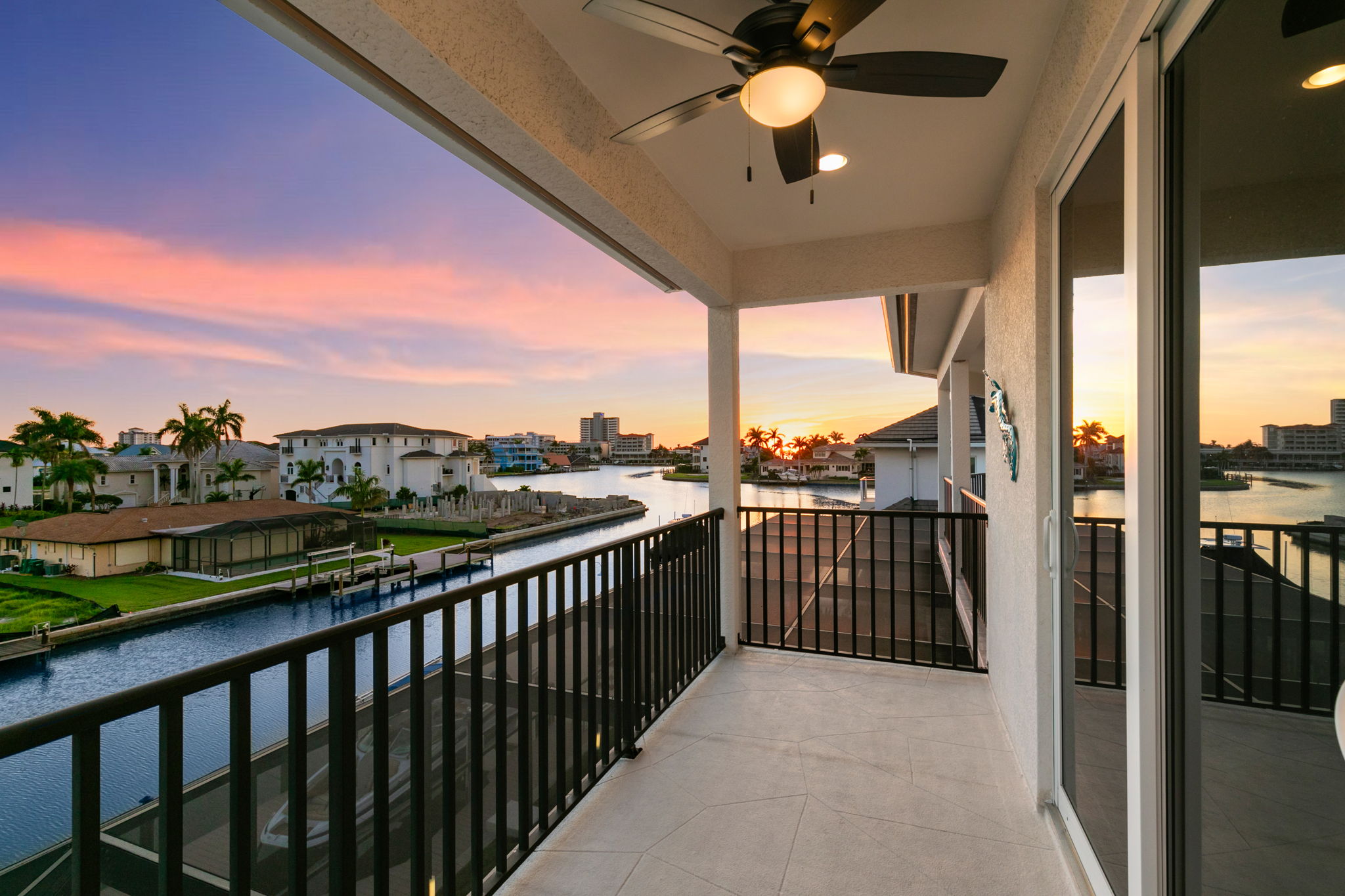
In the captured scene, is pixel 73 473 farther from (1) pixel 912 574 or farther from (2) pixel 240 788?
(1) pixel 912 574

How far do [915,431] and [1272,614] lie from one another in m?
11.2

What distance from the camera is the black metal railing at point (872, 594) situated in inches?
133

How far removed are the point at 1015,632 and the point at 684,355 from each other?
48.0 ft

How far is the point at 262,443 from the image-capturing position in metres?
4.14

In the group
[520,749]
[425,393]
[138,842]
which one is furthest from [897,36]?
[425,393]

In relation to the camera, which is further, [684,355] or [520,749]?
[684,355]

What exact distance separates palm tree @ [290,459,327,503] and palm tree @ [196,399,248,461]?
47 cm

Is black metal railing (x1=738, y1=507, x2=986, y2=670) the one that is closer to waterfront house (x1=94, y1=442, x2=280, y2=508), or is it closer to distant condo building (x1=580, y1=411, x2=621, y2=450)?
distant condo building (x1=580, y1=411, x2=621, y2=450)

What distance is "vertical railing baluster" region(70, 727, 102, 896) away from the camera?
72cm

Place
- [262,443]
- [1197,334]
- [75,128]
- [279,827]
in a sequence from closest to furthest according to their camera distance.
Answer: [1197,334] < [279,827] < [75,128] < [262,443]

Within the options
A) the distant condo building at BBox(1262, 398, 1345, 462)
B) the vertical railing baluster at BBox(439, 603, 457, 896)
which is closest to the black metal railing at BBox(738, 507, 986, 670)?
the vertical railing baluster at BBox(439, 603, 457, 896)

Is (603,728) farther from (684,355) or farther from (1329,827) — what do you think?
(684,355)

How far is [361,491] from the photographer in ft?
15.5

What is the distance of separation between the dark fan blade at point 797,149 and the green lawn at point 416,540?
13.1ft
